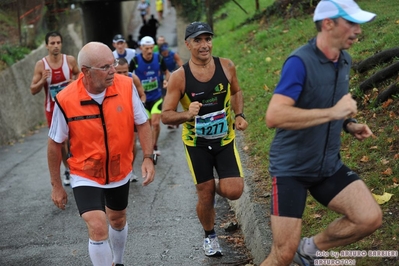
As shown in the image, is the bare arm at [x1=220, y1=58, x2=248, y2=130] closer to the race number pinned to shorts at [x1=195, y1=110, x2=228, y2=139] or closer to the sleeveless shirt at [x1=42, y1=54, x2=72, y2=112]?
the race number pinned to shorts at [x1=195, y1=110, x2=228, y2=139]

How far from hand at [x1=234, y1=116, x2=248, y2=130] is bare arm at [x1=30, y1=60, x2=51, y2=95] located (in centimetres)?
426

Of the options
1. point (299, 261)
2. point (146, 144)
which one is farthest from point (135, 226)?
point (299, 261)

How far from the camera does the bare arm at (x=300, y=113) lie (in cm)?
425

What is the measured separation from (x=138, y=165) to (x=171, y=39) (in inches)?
927

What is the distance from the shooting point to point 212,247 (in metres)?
6.77

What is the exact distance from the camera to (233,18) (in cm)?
2458

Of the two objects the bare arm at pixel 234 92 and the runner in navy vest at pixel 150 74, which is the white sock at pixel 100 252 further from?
the runner in navy vest at pixel 150 74

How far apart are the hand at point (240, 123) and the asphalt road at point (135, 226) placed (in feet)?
4.03

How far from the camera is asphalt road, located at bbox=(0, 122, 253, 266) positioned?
7031 mm

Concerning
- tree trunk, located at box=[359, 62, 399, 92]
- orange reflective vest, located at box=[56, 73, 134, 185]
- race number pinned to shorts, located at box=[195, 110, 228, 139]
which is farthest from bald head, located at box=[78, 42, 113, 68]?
tree trunk, located at box=[359, 62, 399, 92]

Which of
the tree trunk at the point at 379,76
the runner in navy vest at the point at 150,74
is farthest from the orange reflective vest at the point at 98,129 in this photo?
the runner in navy vest at the point at 150,74

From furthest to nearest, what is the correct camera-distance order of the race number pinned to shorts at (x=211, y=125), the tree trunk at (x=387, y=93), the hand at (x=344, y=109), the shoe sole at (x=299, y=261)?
the tree trunk at (x=387, y=93) < the race number pinned to shorts at (x=211, y=125) < the shoe sole at (x=299, y=261) < the hand at (x=344, y=109)

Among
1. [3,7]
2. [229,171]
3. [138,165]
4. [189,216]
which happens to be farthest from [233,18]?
[229,171]

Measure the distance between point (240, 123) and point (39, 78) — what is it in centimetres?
460
